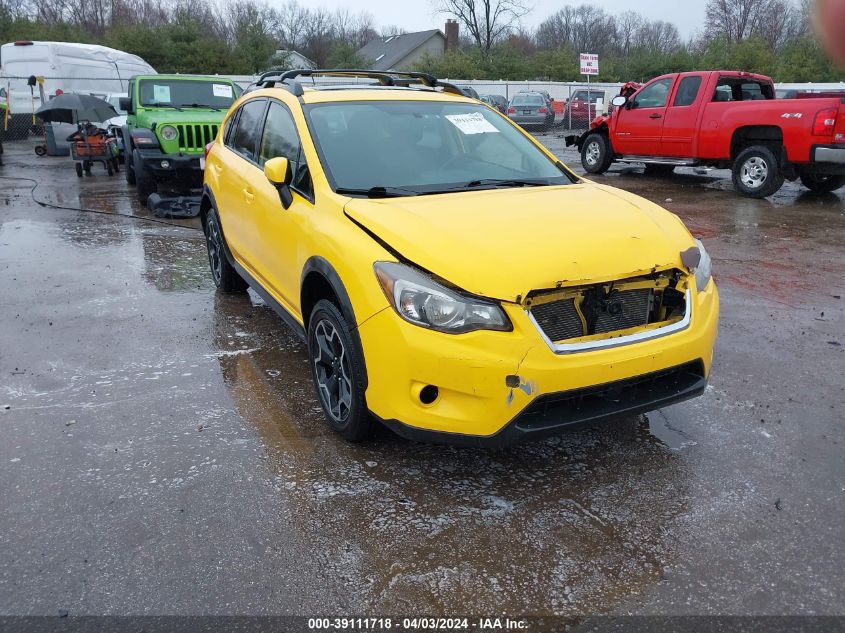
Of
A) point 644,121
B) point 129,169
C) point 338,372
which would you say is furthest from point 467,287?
point 644,121

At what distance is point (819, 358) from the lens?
4.64 m

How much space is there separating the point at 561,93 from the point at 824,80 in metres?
11.8

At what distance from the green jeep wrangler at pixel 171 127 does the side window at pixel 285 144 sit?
18.2 feet

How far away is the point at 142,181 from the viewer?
1042cm

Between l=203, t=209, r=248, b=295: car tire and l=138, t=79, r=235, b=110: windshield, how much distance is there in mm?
6157

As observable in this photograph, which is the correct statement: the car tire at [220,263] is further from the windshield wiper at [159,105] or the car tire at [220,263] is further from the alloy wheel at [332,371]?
the windshield wiper at [159,105]

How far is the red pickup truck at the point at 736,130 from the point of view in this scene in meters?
10.1

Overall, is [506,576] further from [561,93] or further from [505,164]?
[561,93]

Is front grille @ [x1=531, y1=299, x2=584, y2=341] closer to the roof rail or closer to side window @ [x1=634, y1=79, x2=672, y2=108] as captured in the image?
the roof rail

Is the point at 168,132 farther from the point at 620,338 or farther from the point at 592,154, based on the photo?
the point at 620,338

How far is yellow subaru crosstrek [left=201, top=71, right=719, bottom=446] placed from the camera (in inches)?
114

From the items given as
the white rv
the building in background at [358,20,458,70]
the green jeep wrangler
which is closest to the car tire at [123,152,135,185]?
the green jeep wrangler

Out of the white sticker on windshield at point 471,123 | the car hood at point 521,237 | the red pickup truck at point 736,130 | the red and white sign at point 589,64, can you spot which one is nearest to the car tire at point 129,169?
the red pickup truck at point 736,130

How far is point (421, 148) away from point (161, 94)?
8742 millimetres
